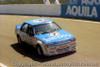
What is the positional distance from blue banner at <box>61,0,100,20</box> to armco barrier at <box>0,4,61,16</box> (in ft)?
5.03

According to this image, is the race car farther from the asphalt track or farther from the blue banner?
the blue banner

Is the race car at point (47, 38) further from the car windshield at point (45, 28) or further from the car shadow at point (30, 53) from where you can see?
the car shadow at point (30, 53)

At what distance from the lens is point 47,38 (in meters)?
9.26

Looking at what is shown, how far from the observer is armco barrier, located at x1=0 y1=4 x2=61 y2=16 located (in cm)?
2409

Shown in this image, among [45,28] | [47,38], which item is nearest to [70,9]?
[45,28]

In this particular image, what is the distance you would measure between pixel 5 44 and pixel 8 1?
40.9 m

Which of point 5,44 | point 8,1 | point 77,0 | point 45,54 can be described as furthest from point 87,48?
point 8,1

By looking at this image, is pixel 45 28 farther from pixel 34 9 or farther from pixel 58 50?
pixel 34 9

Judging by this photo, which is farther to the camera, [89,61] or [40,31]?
[40,31]

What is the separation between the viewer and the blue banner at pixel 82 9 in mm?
18777

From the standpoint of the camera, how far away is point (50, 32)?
32.4 ft

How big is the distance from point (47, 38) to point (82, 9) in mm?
11558

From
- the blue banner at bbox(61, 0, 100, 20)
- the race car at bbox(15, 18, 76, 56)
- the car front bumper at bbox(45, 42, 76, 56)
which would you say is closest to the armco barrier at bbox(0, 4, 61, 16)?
the blue banner at bbox(61, 0, 100, 20)

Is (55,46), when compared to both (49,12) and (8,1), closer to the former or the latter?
(49,12)
